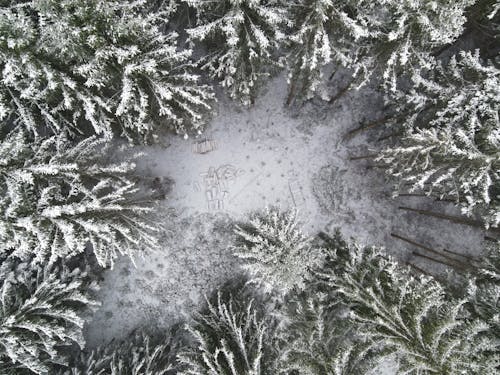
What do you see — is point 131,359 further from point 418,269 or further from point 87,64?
point 418,269

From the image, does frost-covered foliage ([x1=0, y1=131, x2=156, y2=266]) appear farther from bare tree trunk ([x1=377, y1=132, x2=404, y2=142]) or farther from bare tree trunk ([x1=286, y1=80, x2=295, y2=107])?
→ bare tree trunk ([x1=377, y1=132, x2=404, y2=142])

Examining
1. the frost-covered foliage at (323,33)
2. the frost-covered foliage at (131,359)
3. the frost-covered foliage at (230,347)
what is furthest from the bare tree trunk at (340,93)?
the frost-covered foliage at (131,359)

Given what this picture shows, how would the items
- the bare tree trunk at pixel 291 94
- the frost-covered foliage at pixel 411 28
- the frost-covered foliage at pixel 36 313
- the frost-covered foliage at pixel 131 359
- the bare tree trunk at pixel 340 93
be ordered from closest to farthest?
1. the frost-covered foliage at pixel 411 28
2. the frost-covered foliage at pixel 36 313
3. the frost-covered foliage at pixel 131 359
4. the bare tree trunk at pixel 291 94
5. the bare tree trunk at pixel 340 93

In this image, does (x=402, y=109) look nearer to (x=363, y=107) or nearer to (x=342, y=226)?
(x=363, y=107)

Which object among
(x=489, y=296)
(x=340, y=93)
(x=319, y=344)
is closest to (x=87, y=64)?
(x=340, y=93)

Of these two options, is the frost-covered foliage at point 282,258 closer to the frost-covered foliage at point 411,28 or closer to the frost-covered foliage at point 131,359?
the frost-covered foliage at point 131,359

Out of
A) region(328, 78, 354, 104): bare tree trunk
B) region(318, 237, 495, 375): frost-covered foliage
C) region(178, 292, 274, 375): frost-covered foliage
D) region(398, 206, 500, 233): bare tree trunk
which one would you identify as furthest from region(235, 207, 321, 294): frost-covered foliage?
region(328, 78, 354, 104): bare tree trunk
